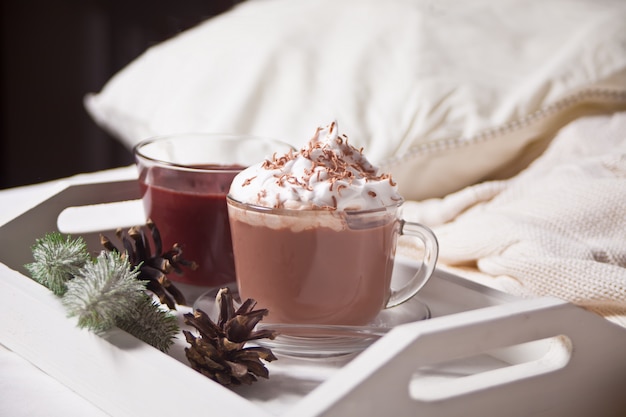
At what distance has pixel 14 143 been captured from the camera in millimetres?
2662

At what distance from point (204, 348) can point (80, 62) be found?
2.33 m

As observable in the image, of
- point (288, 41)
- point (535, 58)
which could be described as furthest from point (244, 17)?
point (535, 58)

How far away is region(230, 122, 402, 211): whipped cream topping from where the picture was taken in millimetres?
623

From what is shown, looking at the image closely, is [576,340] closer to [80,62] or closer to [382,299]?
[382,299]

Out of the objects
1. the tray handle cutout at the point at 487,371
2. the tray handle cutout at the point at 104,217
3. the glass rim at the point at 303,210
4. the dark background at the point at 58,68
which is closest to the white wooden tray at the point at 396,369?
the tray handle cutout at the point at 487,371

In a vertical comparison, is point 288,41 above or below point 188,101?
above

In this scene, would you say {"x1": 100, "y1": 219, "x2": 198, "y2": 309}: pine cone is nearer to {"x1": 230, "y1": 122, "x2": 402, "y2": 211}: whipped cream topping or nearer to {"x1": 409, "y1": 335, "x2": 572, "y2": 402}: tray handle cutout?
{"x1": 230, "y1": 122, "x2": 402, "y2": 211}: whipped cream topping

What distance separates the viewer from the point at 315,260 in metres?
0.63

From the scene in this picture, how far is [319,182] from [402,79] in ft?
1.94

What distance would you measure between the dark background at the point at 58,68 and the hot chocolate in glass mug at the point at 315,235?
2.03m

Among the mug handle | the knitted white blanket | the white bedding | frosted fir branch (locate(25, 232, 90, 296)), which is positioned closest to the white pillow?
the white bedding

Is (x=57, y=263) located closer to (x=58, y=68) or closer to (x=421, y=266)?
(x=421, y=266)

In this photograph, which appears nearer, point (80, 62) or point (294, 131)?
point (294, 131)

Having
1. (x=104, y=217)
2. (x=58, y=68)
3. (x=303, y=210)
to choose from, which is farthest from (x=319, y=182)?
(x=58, y=68)
